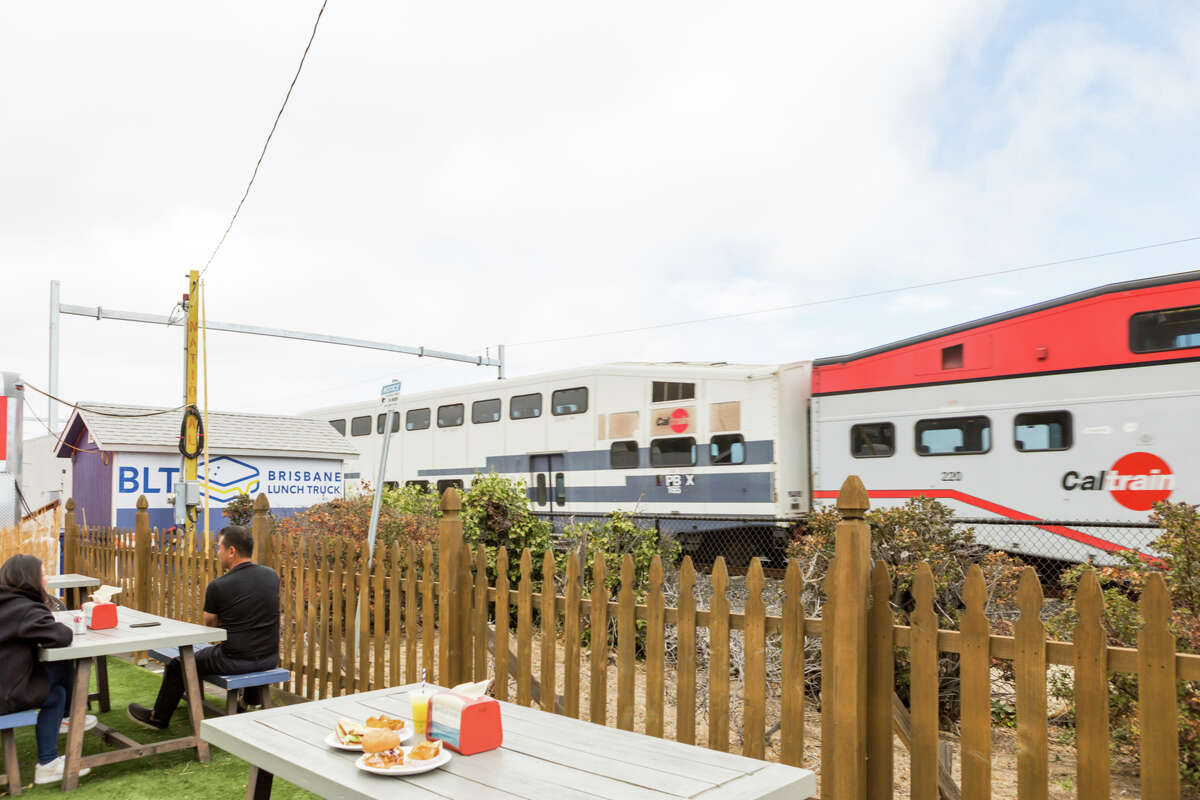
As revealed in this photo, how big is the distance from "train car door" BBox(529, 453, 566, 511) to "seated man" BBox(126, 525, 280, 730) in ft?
40.1

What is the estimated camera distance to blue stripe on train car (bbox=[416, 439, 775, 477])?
14438 millimetres

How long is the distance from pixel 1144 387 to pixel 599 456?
9388mm

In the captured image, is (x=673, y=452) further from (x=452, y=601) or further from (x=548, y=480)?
(x=452, y=601)

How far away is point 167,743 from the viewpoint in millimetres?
5277

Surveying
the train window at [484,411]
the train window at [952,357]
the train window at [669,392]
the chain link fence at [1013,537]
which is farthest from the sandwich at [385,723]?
the train window at [484,411]

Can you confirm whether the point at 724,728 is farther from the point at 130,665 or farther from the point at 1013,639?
the point at 130,665

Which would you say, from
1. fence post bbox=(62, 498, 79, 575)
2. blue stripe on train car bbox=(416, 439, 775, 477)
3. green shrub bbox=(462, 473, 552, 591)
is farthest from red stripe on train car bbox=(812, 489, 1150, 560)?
fence post bbox=(62, 498, 79, 575)

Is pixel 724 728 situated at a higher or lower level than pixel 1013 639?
lower

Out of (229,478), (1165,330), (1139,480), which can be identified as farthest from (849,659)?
(229,478)

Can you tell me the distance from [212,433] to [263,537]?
1044cm

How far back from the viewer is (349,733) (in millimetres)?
2822

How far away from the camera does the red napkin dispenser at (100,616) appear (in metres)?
5.40

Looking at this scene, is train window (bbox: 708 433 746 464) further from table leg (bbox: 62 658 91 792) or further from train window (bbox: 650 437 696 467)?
table leg (bbox: 62 658 91 792)

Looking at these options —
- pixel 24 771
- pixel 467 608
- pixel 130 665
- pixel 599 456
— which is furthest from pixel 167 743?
pixel 599 456
